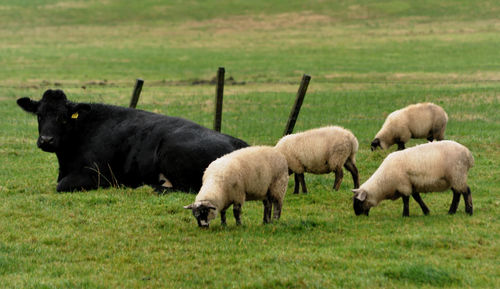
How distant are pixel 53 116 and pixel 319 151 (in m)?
4.98

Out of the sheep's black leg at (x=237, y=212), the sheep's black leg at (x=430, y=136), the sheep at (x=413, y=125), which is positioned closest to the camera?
the sheep's black leg at (x=237, y=212)

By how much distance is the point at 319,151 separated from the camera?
42.8 ft

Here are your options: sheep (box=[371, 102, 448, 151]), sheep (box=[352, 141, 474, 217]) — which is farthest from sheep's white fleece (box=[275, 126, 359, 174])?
sheep (box=[371, 102, 448, 151])

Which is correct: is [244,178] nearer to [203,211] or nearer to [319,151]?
[203,211]

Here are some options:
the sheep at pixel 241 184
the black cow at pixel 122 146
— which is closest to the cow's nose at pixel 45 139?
the black cow at pixel 122 146

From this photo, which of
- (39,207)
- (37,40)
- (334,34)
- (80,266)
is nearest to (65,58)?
(37,40)

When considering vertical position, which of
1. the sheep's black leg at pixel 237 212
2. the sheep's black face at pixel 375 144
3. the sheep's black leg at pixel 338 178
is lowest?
the sheep's black face at pixel 375 144

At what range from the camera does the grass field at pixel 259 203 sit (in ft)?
26.7

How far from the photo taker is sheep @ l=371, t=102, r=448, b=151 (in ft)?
59.5

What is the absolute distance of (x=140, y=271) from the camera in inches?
321

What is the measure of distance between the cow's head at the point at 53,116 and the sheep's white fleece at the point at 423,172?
5.83m

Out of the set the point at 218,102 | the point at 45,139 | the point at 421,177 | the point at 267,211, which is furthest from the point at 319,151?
the point at 45,139

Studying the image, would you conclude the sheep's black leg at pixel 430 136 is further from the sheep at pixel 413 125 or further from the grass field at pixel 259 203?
the grass field at pixel 259 203

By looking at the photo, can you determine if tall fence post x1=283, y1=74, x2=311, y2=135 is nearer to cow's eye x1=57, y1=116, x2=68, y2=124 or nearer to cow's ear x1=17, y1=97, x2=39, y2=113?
cow's eye x1=57, y1=116, x2=68, y2=124
